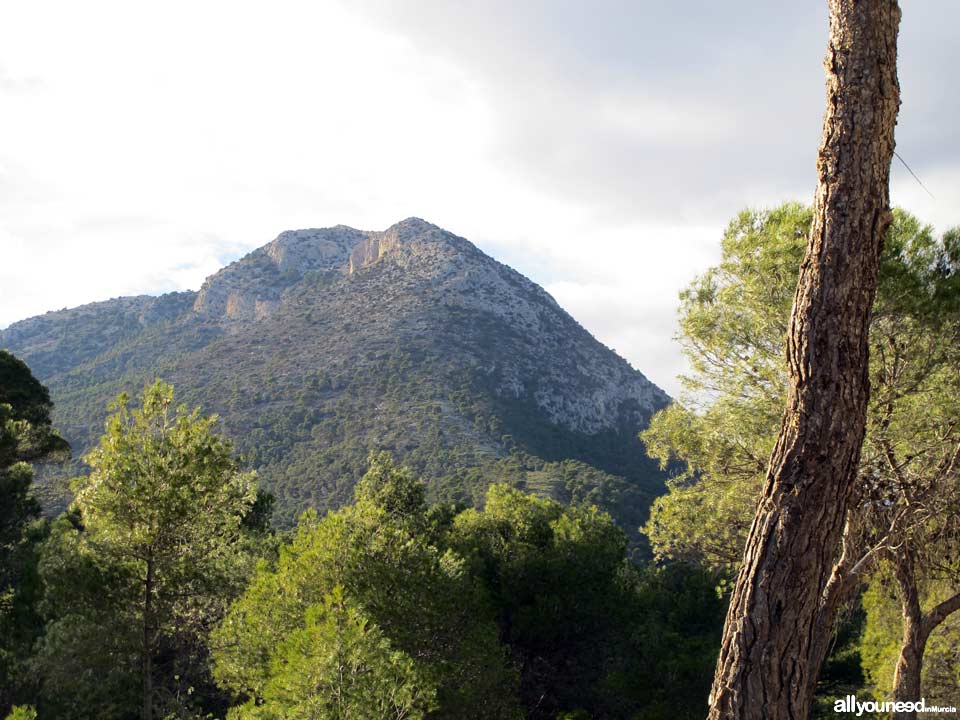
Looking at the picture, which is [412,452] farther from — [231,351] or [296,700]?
[296,700]

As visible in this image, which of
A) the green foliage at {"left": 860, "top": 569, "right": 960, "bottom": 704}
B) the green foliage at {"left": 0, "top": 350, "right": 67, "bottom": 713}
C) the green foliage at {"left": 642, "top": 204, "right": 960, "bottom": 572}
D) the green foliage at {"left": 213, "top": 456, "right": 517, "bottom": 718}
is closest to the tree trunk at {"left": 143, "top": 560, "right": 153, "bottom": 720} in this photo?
the green foliage at {"left": 213, "top": 456, "right": 517, "bottom": 718}

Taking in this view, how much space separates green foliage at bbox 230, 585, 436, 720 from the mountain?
37.2 metres

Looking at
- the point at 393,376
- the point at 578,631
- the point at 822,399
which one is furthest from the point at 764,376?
the point at 393,376

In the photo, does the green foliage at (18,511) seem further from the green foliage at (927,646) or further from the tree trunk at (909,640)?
the green foliage at (927,646)

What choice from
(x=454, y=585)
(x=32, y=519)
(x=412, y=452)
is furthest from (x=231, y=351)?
(x=454, y=585)

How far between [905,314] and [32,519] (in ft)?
64.6

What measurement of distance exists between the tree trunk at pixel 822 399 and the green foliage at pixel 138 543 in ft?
28.1

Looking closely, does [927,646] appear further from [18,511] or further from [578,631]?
[18,511]

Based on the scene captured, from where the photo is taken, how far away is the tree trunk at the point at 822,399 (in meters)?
3.72

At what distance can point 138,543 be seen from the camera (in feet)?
32.7

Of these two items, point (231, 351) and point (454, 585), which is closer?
point (454, 585)

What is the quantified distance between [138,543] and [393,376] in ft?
208

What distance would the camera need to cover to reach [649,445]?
11008 millimetres

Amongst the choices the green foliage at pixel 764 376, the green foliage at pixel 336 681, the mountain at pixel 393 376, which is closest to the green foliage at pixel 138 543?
the green foliage at pixel 336 681
